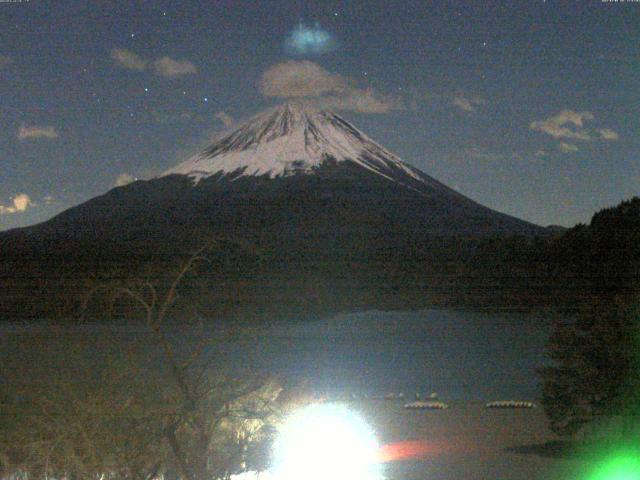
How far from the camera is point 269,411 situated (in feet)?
25.1

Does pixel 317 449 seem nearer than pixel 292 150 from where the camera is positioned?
Yes

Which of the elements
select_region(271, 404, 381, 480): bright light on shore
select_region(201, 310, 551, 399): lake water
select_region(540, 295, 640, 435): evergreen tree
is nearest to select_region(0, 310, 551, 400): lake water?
select_region(201, 310, 551, 399): lake water

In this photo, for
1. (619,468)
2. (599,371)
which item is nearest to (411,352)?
(599,371)

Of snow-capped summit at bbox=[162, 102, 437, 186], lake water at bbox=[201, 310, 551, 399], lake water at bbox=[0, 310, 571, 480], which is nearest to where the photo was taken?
lake water at bbox=[0, 310, 571, 480]

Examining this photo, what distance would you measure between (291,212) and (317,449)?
110356 millimetres

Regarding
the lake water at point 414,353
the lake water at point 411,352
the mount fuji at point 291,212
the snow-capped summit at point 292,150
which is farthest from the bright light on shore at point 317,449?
the snow-capped summit at point 292,150

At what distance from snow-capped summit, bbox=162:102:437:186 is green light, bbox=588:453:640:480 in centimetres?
11830

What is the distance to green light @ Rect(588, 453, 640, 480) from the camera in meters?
12.5

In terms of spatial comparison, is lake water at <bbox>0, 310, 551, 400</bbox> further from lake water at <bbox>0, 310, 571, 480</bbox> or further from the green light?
the green light

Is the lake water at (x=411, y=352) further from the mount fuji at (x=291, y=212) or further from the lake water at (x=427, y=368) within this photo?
the mount fuji at (x=291, y=212)

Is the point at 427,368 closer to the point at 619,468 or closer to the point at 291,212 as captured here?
the point at 619,468

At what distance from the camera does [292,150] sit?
146m

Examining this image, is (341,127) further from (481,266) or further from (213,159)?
(481,266)

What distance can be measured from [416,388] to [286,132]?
11443 centimetres
